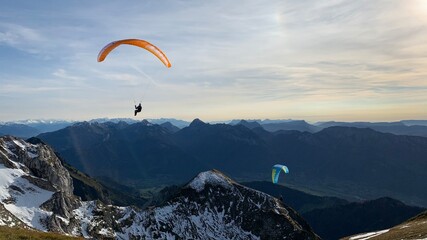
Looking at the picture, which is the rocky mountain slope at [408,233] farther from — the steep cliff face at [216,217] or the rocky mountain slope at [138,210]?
the rocky mountain slope at [138,210]

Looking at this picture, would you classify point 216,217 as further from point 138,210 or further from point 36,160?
point 36,160

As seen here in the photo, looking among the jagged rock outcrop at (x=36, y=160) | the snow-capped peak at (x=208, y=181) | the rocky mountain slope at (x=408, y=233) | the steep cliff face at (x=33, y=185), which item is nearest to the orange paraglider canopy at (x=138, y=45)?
the rocky mountain slope at (x=408, y=233)

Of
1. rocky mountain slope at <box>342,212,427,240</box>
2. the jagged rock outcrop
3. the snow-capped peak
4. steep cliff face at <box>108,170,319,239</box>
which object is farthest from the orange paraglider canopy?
the snow-capped peak

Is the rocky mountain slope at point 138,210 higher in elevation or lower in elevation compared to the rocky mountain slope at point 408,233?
lower

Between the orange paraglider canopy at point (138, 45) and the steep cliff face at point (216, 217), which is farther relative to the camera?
the steep cliff face at point (216, 217)

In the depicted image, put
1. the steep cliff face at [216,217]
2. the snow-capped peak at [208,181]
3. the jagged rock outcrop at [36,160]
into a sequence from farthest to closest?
the snow-capped peak at [208,181] < the jagged rock outcrop at [36,160] < the steep cliff face at [216,217]

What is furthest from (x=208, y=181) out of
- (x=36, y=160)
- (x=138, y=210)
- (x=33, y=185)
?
(x=36, y=160)

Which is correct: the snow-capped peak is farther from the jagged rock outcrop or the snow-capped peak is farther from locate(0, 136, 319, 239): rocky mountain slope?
the jagged rock outcrop
